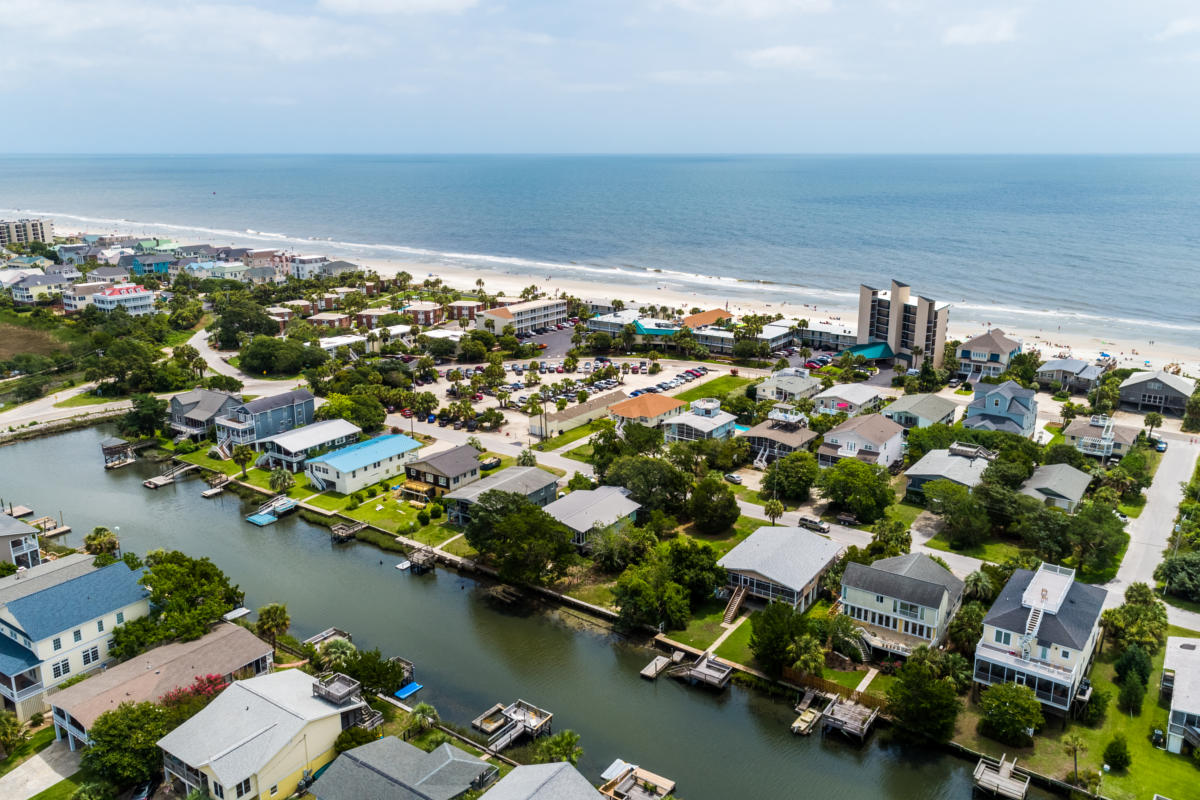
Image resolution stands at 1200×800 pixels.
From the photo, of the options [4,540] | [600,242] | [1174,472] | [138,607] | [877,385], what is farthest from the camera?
[600,242]

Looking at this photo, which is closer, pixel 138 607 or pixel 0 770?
pixel 0 770

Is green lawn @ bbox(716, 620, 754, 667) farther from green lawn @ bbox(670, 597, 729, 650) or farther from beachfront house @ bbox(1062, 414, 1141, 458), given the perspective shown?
beachfront house @ bbox(1062, 414, 1141, 458)

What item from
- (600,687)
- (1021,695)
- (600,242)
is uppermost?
(600,242)

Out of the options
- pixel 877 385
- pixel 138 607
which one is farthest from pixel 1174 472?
pixel 138 607

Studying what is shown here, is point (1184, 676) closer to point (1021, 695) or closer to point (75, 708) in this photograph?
point (1021, 695)

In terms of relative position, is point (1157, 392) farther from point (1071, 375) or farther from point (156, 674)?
point (156, 674)

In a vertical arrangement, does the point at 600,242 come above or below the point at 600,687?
above
